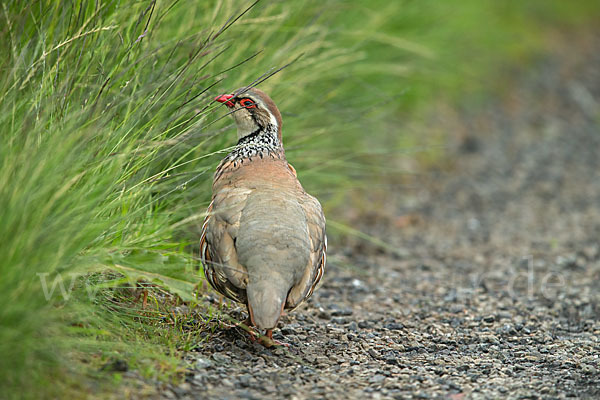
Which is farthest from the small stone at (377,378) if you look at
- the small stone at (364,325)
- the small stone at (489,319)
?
the small stone at (489,319)

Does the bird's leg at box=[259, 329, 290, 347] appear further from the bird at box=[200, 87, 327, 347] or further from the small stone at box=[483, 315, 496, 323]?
the small stone at box=[483, 315, 496, 323]

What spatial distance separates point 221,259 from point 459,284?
8.29 ft

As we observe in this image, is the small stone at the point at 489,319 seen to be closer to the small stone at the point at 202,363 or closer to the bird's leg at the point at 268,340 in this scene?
the bird's leg at the point at 268,340

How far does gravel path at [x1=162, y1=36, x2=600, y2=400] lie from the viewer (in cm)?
358

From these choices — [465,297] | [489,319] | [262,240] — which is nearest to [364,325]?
[489,319]

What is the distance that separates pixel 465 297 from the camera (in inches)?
209

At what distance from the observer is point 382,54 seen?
7555mm

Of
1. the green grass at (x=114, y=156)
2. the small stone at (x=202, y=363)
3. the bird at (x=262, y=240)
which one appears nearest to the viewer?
the green grass at (x=114, y=156)

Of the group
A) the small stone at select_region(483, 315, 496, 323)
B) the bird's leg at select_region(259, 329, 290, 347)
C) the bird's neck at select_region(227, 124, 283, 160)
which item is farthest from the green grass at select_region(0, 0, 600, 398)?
the small stone at select_region(483, 315, 496, 323)

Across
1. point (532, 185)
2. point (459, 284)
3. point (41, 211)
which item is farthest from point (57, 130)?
point (532, 185)

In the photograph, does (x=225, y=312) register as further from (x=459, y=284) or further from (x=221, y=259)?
(x=459, y=284)

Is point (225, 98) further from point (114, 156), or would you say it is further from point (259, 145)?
point (114, 156)

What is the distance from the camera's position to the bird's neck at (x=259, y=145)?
430 cm

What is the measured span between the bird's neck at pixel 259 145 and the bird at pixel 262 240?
6 centimetres
